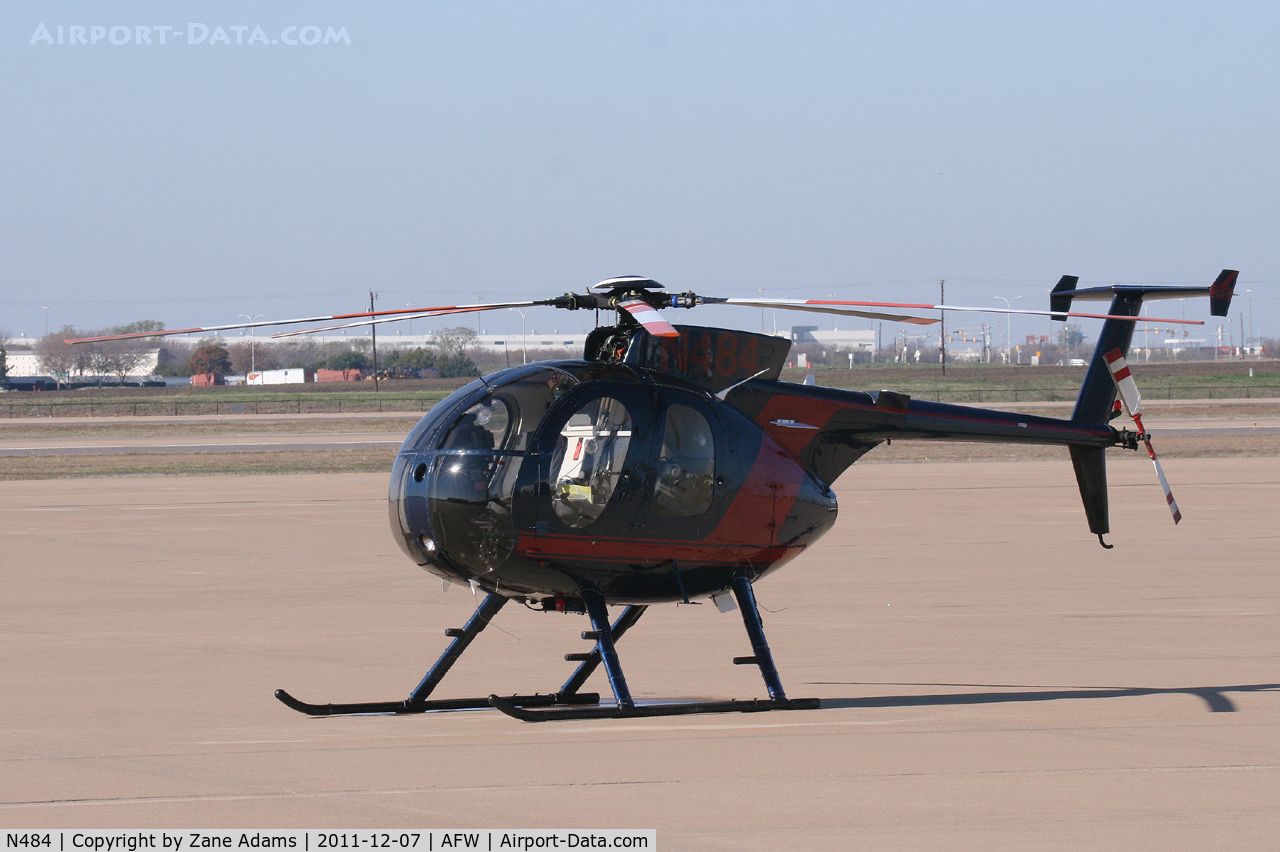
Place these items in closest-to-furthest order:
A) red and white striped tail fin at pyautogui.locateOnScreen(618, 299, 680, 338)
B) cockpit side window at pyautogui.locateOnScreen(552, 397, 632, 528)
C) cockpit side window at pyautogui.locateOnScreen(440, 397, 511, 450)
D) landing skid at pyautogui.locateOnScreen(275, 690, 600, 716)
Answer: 1. red and white striped tail fin at pyautogui.locateOnScreen(618, 299, 680, 338)
2. cockpit side window at pyautogui.locateOnScreen(440, 397, 511, 450)
3. cockpit side window at pyautogui.locateOnScreen(552, 397, 632, 528)
4. landing skid at pyautogui.locateOnScreen(275, 690, 600, 716)

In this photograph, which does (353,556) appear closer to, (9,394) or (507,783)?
(507,783)

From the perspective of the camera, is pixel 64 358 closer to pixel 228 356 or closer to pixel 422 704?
pixel 228 356

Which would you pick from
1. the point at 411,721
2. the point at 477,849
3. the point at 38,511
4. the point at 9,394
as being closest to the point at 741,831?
the point at 477,849

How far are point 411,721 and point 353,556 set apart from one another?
9.60m

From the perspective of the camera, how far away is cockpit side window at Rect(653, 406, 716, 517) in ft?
29.3

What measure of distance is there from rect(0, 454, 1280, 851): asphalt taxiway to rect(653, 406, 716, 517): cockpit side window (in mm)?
1497

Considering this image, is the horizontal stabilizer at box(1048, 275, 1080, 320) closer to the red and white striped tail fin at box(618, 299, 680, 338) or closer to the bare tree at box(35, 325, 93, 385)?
the red and white striped tail fin at box(618, 299, 680, 338)

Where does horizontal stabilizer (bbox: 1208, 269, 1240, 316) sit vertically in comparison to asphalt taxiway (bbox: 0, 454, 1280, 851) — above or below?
above

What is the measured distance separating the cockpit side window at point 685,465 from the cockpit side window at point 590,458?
1.06 feet

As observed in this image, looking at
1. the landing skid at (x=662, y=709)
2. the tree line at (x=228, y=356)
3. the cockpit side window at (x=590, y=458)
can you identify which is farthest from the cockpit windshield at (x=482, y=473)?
the tree line at (x=228, y=356)

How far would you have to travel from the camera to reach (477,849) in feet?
20.4

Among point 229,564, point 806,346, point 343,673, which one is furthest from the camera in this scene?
point 806,346

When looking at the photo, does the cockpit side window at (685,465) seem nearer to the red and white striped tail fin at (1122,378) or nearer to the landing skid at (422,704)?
the landing skid at (422,704)

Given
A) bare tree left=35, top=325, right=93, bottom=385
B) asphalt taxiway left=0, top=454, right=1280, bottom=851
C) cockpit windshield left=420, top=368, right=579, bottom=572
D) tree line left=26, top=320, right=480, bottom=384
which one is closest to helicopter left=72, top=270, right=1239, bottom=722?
→ cockpit windshield left=420, top=368, right=579, bottom=572
